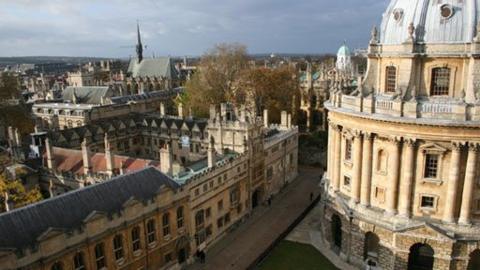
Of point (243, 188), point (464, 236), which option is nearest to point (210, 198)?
point (243, 188)

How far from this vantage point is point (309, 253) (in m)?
35.8

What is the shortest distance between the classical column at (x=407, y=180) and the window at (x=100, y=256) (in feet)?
74.7

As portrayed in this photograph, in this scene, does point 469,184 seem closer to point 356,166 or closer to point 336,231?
point 356,166

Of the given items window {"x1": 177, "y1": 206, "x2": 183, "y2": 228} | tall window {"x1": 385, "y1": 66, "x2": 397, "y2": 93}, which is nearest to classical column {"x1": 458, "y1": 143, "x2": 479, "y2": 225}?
tall window {"x1": 385, "y1": 66, "x2": 397, "y2": 93}

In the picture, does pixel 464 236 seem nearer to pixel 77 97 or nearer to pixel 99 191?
pixel 99 191

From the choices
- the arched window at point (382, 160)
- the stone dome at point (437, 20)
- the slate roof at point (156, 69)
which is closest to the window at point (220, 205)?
the arched window at point (382, 160)

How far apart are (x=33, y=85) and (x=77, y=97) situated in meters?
43.3

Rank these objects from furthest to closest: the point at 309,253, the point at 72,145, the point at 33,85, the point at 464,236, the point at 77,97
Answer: the point at 33,85 < the point at 77,97 < the point at 72,145 < the point at 309,253 < the point at 464,236

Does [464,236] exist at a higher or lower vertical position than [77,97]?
lower

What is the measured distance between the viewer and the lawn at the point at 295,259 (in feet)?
111

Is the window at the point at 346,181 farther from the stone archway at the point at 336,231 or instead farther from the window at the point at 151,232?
the window at the point at 151,232

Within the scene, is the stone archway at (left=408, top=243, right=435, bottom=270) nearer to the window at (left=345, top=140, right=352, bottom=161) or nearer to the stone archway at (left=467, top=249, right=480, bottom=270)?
the stone archway at (left=467, top=249, right=480, bottom=270)

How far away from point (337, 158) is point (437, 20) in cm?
1407

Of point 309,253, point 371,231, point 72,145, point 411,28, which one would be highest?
point 411,28
